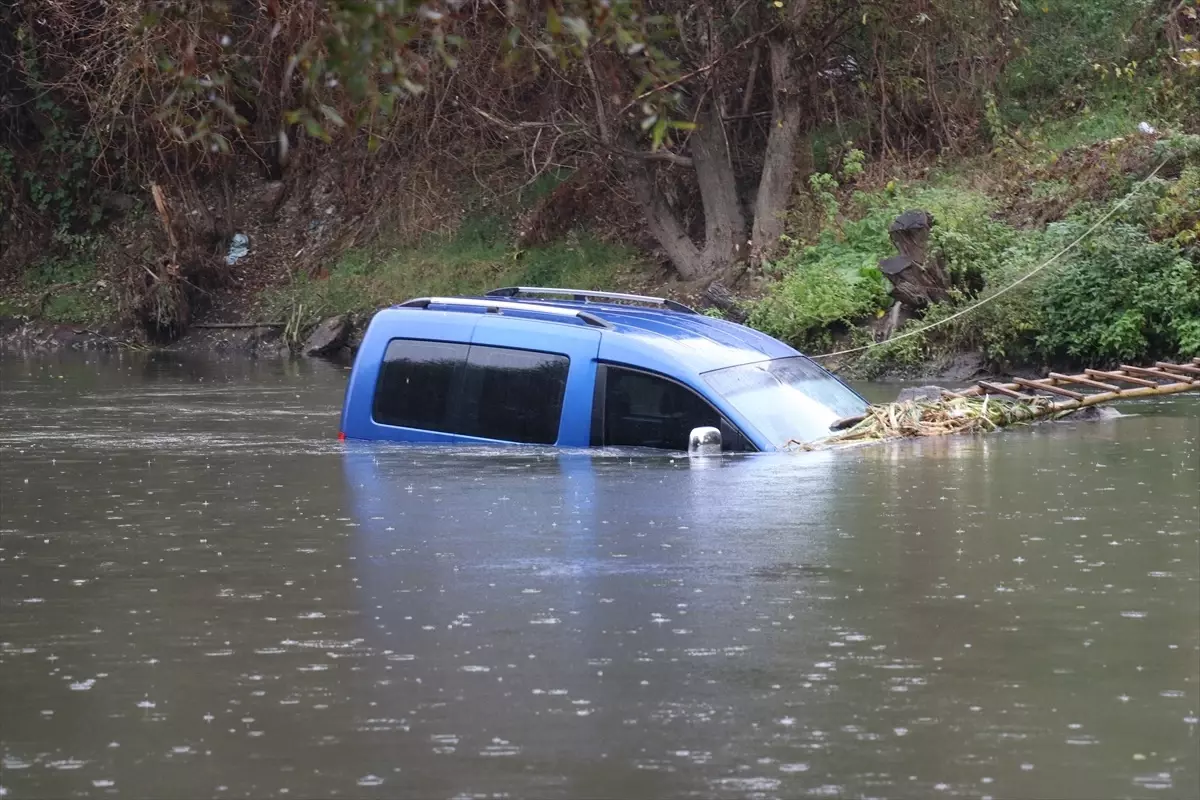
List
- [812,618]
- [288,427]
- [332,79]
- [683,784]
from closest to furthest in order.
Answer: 1. [332,79]
2. [683,784]
3. [812,618]
4. [288,427]

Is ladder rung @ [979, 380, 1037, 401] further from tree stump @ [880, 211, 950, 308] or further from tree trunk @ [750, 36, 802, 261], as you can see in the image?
tree trunk @ [750, 36, 802, 261]

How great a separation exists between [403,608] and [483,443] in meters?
4.45

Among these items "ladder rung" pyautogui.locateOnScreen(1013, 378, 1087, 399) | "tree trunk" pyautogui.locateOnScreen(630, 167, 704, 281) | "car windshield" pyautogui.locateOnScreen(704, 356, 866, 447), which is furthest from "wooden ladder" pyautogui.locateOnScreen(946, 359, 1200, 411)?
"tree trunk" pyautogui.locateOnScreen(630, 167, 704, 281)

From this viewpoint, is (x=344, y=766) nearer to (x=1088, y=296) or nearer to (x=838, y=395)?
(x=838, y=395)

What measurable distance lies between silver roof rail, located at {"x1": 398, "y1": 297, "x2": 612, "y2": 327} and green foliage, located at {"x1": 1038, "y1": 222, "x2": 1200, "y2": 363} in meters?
7.57

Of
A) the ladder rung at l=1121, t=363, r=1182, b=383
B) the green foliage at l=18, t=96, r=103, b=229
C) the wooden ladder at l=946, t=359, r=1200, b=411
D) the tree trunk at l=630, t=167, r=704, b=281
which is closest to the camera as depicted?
the wooden ladder at l=946, t=359, r=1200, b=411

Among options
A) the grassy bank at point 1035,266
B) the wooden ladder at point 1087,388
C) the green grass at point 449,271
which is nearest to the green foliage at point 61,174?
the green grass at point 449,271

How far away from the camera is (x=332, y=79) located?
443cm

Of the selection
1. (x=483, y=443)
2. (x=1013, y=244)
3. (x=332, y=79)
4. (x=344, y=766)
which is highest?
(x=1013, y=244)

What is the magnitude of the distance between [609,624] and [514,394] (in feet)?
15.7

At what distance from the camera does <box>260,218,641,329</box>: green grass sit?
2534 cm

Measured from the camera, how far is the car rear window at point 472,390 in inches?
456

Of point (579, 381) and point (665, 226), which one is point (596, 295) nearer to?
point (579, 381)

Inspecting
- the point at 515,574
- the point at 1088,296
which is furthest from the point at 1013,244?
the point at 515,574
